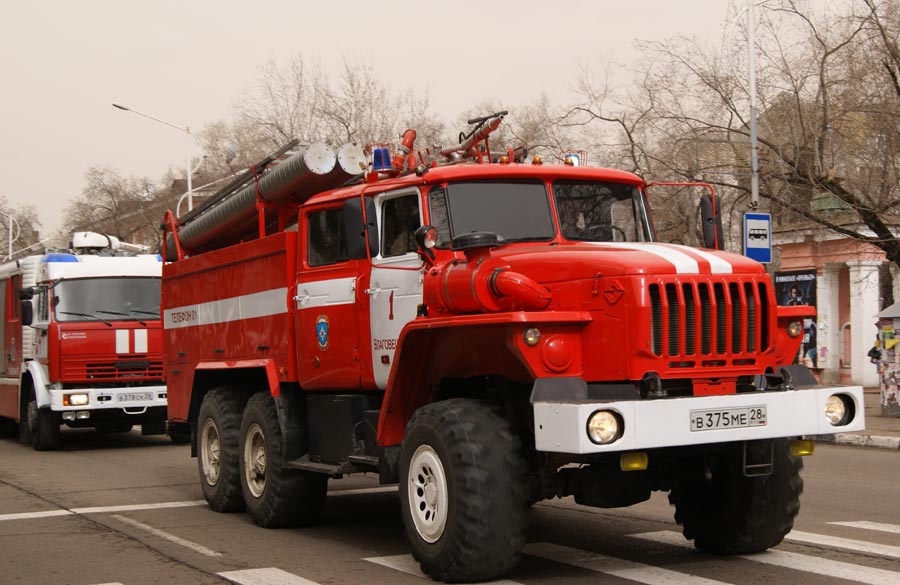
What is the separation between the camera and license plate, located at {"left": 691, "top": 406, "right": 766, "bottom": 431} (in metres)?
6.85

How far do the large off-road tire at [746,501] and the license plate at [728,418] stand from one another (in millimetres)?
555

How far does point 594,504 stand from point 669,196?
15.0m

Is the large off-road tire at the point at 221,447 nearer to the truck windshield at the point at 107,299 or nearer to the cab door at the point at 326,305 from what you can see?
the cab door at the point at 326,305

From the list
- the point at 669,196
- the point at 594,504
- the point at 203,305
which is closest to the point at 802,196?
the point at 669,196

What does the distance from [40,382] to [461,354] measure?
1283cm

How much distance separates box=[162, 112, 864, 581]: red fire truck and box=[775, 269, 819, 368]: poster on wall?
91.6 ft

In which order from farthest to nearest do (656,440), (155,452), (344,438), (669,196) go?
(669,196) < (155,452) < (344,438) < (656,440)

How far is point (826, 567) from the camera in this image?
301 inches

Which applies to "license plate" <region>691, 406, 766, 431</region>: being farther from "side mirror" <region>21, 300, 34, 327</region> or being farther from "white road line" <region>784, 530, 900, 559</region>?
"side mirror" <region>21, 300, 34, 327</region>

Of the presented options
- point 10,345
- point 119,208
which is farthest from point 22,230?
point 10,345

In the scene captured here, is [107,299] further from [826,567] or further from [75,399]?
[826,567]

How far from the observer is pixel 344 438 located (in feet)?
30.3

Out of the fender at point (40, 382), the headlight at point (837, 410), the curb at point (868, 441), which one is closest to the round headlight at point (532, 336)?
the headlight at point (837, 410)

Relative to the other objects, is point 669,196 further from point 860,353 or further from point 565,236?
point 860,353
